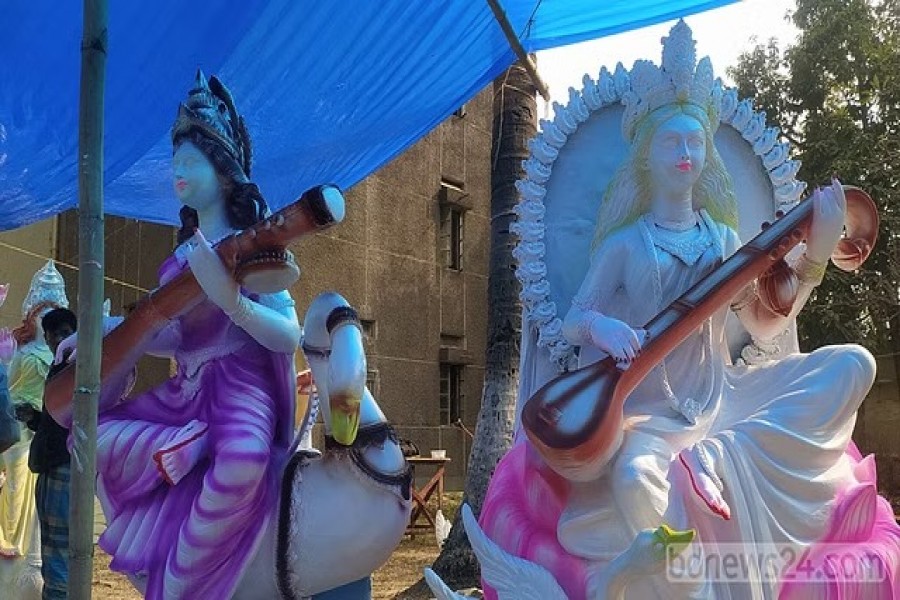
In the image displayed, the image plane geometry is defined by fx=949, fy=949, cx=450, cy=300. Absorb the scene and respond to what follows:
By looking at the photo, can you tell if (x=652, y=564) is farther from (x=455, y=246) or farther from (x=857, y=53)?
(x=455, y=246)

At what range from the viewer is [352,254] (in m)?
11.7

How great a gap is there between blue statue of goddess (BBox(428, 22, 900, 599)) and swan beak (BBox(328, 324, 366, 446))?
426 mm

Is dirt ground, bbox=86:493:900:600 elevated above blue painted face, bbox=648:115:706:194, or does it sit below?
below

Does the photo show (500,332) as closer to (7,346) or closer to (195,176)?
(7,346)

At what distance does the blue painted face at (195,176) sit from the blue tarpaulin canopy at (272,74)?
66 cm

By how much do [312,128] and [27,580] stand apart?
87.5 inches

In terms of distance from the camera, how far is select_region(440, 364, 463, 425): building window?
1340cm

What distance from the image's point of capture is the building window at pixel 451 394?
1340 cm

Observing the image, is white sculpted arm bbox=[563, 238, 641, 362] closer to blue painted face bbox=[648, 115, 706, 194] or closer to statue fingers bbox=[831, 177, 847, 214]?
blue painted face bbox=[648, 115, 706, 194]

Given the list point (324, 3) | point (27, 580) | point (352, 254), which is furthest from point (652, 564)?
point (352, 254)

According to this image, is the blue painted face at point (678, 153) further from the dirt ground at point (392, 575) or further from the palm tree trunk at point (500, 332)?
the dirt ground at point (392, 575)

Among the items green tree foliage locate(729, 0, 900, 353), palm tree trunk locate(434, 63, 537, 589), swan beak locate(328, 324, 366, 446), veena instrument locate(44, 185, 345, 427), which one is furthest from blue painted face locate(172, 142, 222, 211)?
green tree foliage locate(729, 0, 900, 353)

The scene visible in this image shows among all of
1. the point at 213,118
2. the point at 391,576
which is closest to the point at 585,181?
the point at 213,118

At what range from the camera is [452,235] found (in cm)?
1353
